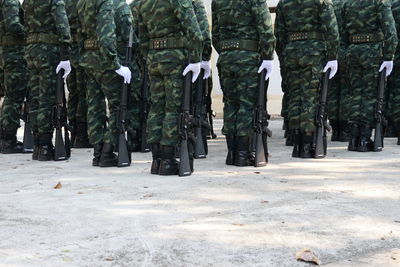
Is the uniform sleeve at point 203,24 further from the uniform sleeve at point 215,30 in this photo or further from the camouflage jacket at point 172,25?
the camouflage jacket at point 172,25

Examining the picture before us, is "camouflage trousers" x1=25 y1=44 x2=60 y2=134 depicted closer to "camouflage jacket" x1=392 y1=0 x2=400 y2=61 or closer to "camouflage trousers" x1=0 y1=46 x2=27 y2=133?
"camouflage trousers" x1=0 y1=46 x2=27 y2=133

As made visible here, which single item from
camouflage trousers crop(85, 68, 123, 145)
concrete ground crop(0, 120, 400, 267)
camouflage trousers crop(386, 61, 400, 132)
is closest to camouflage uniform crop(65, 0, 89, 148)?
camouflage trousers crop(85, 68, 123, 145)

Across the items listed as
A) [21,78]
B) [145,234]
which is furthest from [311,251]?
[21,78]

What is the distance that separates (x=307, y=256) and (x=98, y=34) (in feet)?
12.7

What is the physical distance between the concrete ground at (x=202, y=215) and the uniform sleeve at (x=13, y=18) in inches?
74.4

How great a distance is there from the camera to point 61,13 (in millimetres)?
7441

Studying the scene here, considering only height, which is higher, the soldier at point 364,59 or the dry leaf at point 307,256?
the soldier at point 364,59

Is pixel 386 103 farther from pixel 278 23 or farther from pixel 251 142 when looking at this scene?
pixel 251 142

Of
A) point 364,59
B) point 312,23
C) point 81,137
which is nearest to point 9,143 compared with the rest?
point 81,137

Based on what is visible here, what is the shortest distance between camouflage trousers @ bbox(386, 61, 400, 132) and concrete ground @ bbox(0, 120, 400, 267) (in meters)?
2.56

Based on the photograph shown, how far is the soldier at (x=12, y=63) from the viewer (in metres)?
8.11

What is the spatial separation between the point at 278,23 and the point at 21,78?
10.8ft

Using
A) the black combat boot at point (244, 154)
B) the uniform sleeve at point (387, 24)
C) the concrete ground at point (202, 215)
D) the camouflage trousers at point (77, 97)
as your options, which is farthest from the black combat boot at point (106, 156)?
the uniform sleeve at point (387, 24)

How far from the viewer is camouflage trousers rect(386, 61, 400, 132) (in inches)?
378
